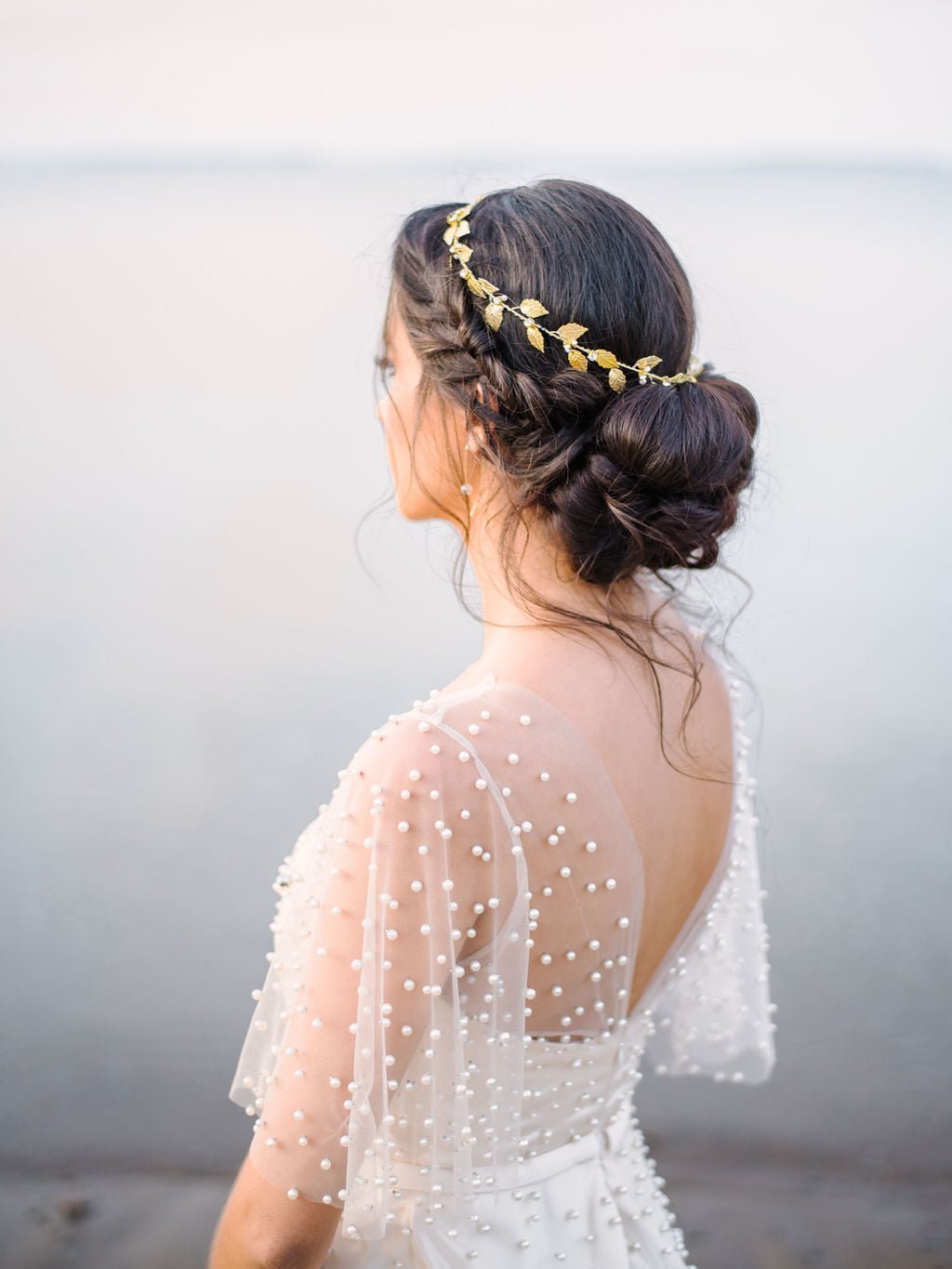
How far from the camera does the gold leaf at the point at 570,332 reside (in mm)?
878

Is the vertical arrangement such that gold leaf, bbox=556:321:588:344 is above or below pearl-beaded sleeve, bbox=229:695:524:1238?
above

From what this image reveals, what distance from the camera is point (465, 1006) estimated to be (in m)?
0.89

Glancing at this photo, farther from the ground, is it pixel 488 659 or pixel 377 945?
pixel 488 659

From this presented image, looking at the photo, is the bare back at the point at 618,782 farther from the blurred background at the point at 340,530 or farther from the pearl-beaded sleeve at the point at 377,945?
the blurred background at the point at 340,530

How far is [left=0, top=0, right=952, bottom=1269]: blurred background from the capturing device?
1897mm

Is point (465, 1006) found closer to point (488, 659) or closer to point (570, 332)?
point (488, 659)

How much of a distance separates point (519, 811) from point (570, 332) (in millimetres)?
380

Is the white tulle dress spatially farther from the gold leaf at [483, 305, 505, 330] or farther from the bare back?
the gold leaf at [483, 305, 505, 330]

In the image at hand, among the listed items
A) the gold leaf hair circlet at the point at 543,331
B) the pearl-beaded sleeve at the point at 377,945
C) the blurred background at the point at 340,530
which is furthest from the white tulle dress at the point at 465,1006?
the blurred background at the point at 340,530

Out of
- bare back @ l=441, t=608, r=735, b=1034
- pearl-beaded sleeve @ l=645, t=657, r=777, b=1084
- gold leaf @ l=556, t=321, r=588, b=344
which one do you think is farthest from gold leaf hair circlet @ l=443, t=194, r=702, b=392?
pearl-beaded sleeve @ l=645, t=657, r=777, b=1084

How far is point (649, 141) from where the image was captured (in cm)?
192

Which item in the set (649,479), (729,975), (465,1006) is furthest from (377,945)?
(729,975)

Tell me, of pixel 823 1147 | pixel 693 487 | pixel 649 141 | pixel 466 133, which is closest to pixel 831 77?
pixel 649 141

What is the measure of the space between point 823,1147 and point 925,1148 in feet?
0.63
